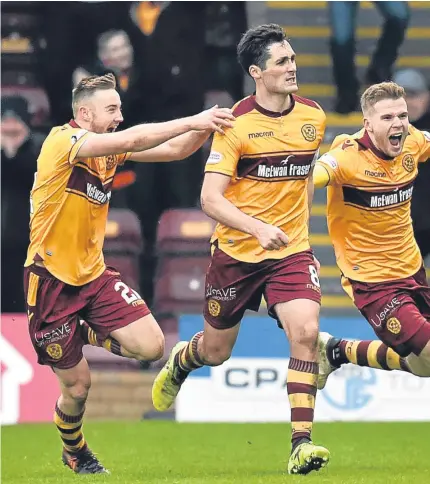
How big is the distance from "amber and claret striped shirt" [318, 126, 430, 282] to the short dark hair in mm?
789

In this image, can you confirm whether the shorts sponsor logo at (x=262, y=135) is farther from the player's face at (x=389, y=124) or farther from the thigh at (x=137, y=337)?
the thigh at (x=137, y=337)

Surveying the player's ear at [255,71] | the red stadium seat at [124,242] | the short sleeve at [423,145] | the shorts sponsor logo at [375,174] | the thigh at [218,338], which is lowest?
the red stadium seat at [124,242]

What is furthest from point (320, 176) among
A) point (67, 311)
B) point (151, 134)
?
point (67, 311)

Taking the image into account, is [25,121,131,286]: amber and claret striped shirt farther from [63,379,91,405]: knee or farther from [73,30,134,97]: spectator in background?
[73,30,134,97]: spectator in background

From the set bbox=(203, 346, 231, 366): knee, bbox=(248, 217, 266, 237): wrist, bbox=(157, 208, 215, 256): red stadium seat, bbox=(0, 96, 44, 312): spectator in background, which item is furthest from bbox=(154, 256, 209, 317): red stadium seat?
bbox=(248, 217, 266, 237): wrist

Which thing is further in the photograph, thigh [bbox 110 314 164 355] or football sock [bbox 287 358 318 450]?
thigh [bbox 110 314 164 355]

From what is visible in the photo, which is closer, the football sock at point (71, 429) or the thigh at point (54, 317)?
the thigh at point (54, 317)

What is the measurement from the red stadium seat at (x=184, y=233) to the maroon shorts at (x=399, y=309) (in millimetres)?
5176

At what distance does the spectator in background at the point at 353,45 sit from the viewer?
14367mm

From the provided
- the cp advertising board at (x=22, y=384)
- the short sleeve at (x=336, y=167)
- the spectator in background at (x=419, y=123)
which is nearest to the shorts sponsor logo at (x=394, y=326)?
the short sleeve at (x=336, y=167)

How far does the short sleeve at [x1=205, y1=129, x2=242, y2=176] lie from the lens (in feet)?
27.8

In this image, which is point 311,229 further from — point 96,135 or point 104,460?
point 96,135

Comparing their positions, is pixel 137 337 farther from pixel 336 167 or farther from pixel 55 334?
pixel 336 167

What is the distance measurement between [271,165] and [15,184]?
20.8 feet
